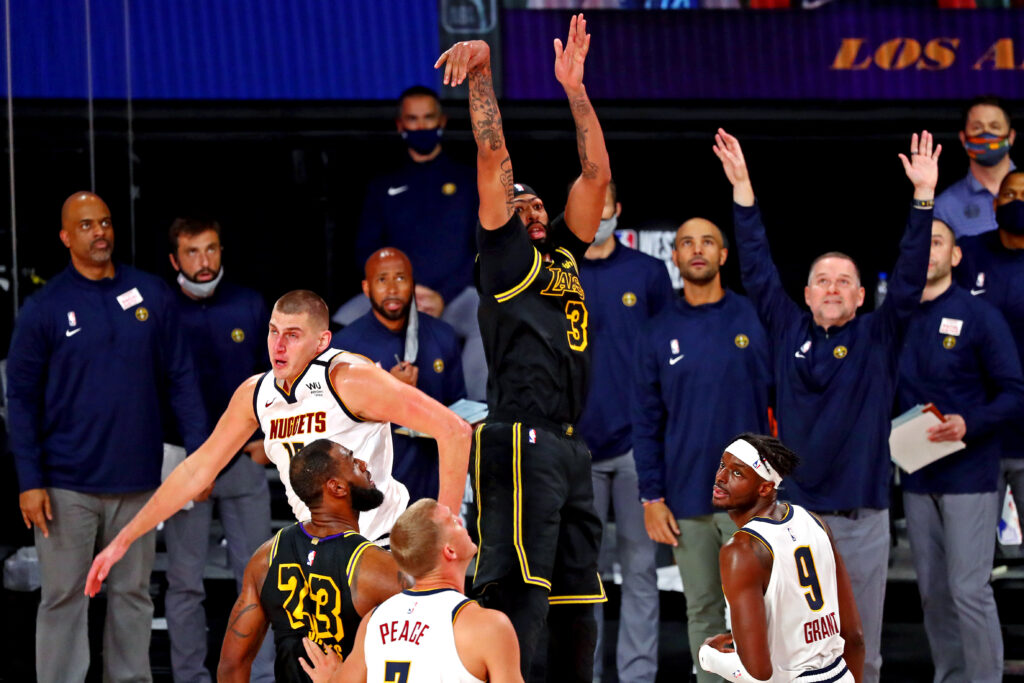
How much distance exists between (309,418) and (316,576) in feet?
2.55

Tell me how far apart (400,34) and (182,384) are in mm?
2552

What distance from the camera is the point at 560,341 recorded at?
A: 436cm

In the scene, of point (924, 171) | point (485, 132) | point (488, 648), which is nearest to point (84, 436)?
point (485, 132)

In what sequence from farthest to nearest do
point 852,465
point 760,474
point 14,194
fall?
point 14,194, point 852,465, point 760,474

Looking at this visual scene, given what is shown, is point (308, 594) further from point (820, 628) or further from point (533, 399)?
point (820, 628)

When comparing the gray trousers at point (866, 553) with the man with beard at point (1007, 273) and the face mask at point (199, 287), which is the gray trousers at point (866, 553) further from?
the face mask at point (199, 287)

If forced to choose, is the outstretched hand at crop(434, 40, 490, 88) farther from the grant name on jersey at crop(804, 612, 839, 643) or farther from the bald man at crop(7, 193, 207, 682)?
the bald man at crop(7, 193, 207, 682)

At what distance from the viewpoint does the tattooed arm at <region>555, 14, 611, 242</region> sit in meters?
4.42

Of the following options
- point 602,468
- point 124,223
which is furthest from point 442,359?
point 124,223

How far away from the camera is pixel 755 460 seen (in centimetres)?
423

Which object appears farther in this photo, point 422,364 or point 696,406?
point 422,364

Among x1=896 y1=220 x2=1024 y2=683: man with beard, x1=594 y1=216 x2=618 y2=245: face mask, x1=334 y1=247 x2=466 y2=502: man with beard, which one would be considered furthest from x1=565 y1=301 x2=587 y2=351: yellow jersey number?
x1=896 y1=220 x2=1024 y2=683: man with beard

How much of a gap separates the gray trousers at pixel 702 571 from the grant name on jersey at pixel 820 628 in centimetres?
163

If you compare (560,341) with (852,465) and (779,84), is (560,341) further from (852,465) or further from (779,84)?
(779,84)
